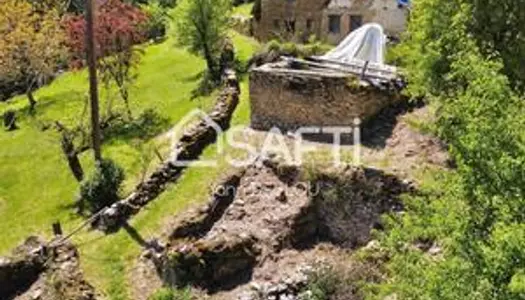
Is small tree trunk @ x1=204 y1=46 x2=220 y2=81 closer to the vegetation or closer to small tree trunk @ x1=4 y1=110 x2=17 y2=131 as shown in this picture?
small tree trunk @ x1=4 y1=110 x2=17 y2=131

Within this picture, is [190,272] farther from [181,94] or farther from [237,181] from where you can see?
[181,94]

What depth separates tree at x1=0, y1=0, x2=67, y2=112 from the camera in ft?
150

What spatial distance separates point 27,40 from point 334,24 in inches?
751

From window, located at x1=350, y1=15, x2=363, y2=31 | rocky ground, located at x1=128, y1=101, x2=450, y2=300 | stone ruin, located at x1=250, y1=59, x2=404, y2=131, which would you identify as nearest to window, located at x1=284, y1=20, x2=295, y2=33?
window, located at x1=350, y1=15, x2=363, y2=31

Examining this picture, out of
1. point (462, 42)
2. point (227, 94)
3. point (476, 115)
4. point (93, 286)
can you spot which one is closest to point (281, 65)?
point (227, 94)

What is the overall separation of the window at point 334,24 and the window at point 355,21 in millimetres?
907

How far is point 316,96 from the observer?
93.5 ft

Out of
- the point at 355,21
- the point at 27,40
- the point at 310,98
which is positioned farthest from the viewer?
the point at 355,21

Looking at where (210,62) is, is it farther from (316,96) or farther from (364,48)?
(316,96)

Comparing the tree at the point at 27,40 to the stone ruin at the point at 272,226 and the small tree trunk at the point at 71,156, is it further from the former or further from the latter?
the stone ruin at the point at 272,226

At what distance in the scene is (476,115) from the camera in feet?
42.1

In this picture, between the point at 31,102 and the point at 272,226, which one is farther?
the point at 31,102

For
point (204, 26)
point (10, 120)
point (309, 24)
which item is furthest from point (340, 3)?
point (10, 120)

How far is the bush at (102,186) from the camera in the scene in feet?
96.2
